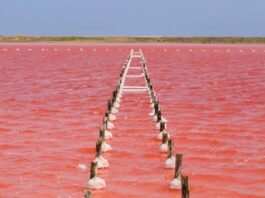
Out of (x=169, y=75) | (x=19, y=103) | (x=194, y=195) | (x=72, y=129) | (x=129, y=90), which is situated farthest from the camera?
(x=169, y=75)

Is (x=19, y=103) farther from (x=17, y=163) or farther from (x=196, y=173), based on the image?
(x=196, y=173)

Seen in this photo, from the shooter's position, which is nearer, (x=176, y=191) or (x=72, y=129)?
(x=176, y=191)

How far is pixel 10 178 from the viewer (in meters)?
11.4

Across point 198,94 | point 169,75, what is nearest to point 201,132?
point 198,94

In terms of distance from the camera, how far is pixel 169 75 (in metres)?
35.1

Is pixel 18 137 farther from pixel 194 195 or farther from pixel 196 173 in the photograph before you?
pixel 194 195

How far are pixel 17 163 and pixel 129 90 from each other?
12.7m

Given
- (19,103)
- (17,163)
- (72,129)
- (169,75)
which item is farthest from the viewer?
(169,75)

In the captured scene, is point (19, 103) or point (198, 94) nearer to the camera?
point (19, 103)

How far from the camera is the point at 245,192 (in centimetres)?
1079

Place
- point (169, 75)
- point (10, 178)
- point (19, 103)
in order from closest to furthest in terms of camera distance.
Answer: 1. point (10, 178)
2. point (19, 103)
3. point (169, 75)

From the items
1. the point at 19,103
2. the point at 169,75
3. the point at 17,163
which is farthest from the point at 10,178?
the point at 169,75

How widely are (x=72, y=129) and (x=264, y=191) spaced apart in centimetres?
667

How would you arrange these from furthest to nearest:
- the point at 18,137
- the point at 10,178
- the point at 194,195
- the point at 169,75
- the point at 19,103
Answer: the point at 169,75 < the point at 19,103 < the point at 18,137 < the point at 10,178 < the point at 194,195
